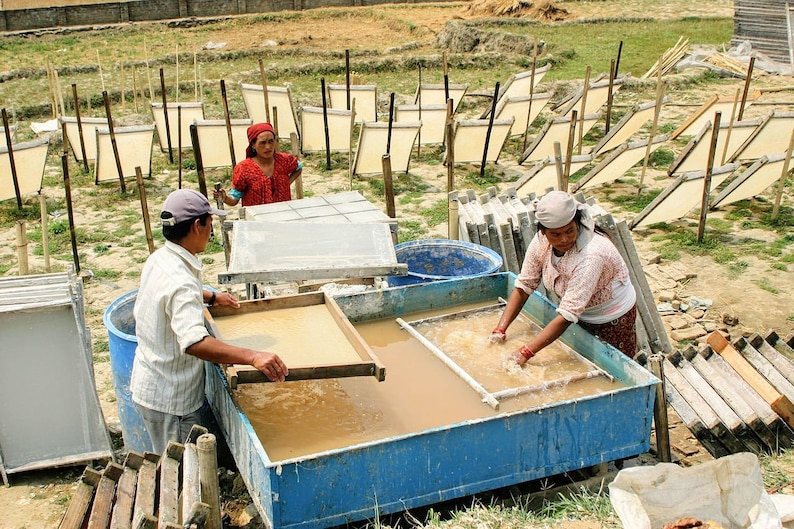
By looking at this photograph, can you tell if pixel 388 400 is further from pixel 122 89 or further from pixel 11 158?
pixel 122 89

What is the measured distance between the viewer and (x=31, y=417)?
4488 mm

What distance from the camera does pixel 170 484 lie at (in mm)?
3287

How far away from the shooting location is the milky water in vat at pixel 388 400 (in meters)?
3.54

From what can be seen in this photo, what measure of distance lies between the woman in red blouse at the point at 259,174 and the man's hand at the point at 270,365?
2.89 metres

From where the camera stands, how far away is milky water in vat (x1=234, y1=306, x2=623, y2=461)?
11.6 feet

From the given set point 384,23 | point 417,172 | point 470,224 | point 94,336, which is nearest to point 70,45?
point 384,23

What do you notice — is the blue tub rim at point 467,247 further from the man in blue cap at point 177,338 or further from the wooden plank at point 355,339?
the man in blue cap at point 177,338

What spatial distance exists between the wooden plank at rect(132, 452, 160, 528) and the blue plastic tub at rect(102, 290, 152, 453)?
514 millimetres

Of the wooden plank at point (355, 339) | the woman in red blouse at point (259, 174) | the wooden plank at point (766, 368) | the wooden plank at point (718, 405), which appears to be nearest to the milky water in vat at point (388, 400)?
the wooden plank at point (355, 339)

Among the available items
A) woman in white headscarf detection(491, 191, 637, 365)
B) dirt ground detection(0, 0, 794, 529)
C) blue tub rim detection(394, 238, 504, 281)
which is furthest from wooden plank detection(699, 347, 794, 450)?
blue tub rim detection(394, 238, 504, 281)

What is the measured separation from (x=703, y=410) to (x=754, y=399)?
362 mm

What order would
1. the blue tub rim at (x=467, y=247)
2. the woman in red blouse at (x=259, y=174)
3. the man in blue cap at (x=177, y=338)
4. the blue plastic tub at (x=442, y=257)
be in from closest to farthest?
the man in blue cap at (x=177, y=338), the blue tub rim at (x=467, y=247), the blue plastic tub at (x=442, y=257), the woman in red blouse at (x=259, y=174)

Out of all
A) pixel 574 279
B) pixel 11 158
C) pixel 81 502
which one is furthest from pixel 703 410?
pixel 11 158

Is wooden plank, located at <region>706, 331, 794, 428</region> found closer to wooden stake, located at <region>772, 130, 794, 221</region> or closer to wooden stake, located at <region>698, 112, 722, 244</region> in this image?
wooden stake, located at <region>698, 112, 722, 244</region>
